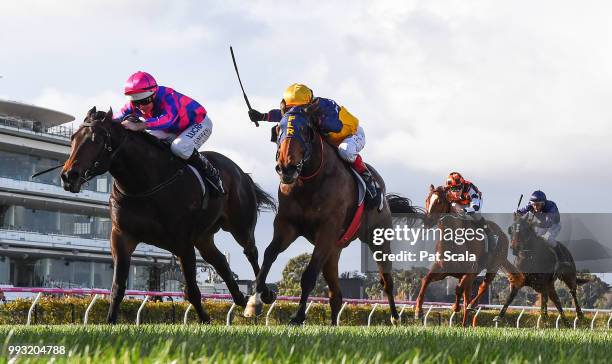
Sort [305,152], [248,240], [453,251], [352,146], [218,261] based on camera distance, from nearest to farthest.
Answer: [305,152], [352,146], [218,261], [248,240], [453,251]

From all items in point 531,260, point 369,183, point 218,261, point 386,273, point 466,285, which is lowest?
point 466,285

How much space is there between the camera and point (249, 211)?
9992 millimetres

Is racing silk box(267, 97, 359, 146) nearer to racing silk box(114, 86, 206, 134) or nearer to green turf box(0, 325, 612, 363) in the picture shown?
racing silk box(114, 86, 206, 134)

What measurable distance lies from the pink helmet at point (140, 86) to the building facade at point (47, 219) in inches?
1453

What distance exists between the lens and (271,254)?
7703 mm

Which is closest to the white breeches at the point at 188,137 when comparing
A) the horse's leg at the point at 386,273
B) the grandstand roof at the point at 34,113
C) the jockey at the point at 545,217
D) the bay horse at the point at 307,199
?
the bay horse at the point at 307,199

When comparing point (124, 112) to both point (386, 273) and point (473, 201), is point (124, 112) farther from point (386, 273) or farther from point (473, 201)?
point (473, 201)

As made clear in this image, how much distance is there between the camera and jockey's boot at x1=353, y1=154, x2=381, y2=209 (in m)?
9.01

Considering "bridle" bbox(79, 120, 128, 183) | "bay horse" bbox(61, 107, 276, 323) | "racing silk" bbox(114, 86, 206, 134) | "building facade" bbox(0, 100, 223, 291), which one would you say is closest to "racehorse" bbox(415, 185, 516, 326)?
"bay horse" bbox(61, 107, 276, 323)

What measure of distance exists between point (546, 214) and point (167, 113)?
8.45 m

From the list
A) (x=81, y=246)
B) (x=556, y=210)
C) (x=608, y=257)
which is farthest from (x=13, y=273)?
(x=556, y=210)

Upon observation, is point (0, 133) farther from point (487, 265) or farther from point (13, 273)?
point (487, 265)

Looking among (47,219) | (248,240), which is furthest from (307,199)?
(47,219)

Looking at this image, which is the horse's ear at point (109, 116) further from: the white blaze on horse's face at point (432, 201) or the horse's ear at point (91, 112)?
the white blaze on horse's face at point (432, 201)
